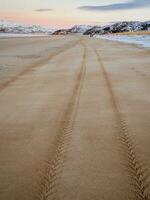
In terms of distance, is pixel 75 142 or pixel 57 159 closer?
pixel 57 159

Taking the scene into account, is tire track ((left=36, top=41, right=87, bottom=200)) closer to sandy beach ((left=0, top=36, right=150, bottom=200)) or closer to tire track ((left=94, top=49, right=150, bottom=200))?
sandy beach ((left=0, top=36, right=150, bottom=200))

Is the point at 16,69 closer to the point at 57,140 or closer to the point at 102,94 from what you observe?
the point at 102,94

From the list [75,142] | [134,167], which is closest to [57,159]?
[75,142]

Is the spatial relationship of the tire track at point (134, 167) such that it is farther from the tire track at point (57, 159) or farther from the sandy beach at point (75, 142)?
the tire track at point (57, 159)

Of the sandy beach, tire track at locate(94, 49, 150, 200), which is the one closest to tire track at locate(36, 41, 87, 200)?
the sandy beach

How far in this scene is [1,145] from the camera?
4.75 m

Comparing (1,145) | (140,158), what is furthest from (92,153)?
(1,145)

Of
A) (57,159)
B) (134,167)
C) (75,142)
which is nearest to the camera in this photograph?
(134,167)

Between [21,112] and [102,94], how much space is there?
2.26 meters

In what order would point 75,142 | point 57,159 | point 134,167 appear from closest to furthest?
point 134,167 → point 57,159 → point 75,142

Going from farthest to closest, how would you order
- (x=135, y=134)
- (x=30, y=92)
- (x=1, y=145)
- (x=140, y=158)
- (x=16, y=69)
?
(x=16, y=69) < (x=30, y=92) < (x=135, y=134) < (x=1, y=145) < (x=140, y=158)

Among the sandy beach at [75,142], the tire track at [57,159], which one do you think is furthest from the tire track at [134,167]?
the tire track at [57,159]

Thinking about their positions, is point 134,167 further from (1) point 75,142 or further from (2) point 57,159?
(1) point 75,142

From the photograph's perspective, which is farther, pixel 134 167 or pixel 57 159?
pixel 57 159
